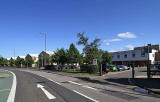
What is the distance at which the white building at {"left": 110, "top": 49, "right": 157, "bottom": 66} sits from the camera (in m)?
57.7

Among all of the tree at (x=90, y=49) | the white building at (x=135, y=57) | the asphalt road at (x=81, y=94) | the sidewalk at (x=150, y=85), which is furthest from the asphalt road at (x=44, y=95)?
the white building at (x=135, y=57)

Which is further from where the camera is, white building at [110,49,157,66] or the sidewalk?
white building at [110,49,157,66]

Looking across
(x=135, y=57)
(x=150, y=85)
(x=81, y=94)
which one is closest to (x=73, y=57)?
(x=150, y=85)

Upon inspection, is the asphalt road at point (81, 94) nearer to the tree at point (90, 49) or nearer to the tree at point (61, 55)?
the tree at point (90, 49)

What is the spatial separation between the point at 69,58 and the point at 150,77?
23.0 meters

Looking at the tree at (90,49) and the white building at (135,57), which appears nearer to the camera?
the tree at (90,49)

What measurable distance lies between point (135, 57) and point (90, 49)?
123ft

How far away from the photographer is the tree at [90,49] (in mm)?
28619

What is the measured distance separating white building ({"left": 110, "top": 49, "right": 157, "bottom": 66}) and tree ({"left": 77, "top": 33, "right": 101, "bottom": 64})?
103ft

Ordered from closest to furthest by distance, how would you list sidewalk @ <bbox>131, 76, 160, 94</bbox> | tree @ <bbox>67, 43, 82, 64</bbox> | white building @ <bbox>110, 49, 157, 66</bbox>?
sidewalk @ <bbox>131, 76, 160, 94</bbox> → tree @ <bbox>67, 43, 82, 64</bbox> → white building @ <bbox>110, 49, 157, 66</bbox>

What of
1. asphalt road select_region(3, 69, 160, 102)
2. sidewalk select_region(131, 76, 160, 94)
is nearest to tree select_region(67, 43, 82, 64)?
sidewalk select_region(131, 76, 160, 94)

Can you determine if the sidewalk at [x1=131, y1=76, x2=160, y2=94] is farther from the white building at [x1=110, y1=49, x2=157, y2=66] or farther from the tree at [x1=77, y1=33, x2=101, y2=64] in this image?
the white building at [x1=110, y1=49, x2=157, y2=66]

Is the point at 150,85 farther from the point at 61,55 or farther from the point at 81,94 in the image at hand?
the point at 61,55

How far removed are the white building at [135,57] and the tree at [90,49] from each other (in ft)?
103
